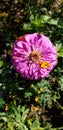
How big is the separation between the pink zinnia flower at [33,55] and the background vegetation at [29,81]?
0.40 feet

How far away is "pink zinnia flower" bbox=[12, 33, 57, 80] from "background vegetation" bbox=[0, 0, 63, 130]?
121 mm

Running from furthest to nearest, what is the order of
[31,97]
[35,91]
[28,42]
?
[31,97] < [35,91] < [28,42]

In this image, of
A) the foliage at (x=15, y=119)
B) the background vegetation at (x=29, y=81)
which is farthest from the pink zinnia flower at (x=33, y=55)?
the foliage at (x=15, y=119)

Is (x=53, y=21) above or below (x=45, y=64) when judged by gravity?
above

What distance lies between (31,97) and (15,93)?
0.15 m

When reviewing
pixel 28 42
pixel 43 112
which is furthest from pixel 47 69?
pixel 43 112

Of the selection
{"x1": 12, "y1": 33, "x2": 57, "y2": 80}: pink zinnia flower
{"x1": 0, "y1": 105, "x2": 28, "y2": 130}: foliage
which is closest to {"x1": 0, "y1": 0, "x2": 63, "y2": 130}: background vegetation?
{"x1": 0, "y1": 105, "x2": 28, "y2": 130}: foliage

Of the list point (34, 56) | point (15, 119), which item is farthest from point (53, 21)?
point (15, 119)

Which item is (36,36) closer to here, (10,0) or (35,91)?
(35,91)

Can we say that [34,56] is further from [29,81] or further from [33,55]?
[29,81]

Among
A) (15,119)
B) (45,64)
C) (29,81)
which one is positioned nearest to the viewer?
(45,64)

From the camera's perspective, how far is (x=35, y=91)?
1920 mm

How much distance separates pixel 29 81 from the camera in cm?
196

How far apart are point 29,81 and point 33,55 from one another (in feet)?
1.18
